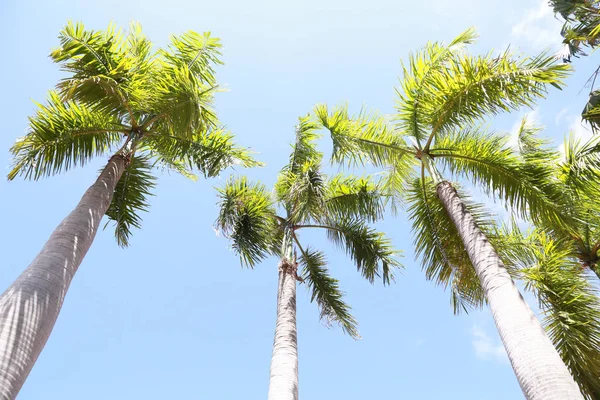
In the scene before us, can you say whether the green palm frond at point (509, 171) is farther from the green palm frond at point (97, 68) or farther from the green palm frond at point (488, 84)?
the green palm frond at point (97, 68)

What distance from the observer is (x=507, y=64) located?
7512mm

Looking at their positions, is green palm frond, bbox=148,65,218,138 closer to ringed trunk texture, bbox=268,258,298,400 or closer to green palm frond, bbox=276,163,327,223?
green palm frond, bbox=276,163,327,223

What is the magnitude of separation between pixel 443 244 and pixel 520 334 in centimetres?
363

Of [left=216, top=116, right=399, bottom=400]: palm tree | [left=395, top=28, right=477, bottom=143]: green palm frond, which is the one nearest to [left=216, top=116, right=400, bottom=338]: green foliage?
[left=216, top=116, right=399, bottom=400]: palm tree

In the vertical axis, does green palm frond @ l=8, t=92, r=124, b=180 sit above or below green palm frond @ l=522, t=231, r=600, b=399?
Result: above

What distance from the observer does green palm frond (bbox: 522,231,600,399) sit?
777 centimetres

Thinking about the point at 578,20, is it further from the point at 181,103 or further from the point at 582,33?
the point at 181,103

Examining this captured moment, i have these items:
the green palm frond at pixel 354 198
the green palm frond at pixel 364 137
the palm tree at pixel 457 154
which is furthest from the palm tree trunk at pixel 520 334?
the green palm frond at pixel 354 198

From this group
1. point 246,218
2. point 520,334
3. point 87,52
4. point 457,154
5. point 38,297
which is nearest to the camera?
point 38,297

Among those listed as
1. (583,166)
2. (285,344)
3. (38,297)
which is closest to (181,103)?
(38,297)

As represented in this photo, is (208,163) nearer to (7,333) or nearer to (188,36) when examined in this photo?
(188,36)

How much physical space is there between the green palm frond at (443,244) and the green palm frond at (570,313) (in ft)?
3.33

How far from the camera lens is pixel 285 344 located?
7852mm

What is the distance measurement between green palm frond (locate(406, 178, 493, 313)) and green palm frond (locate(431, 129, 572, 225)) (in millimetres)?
585
